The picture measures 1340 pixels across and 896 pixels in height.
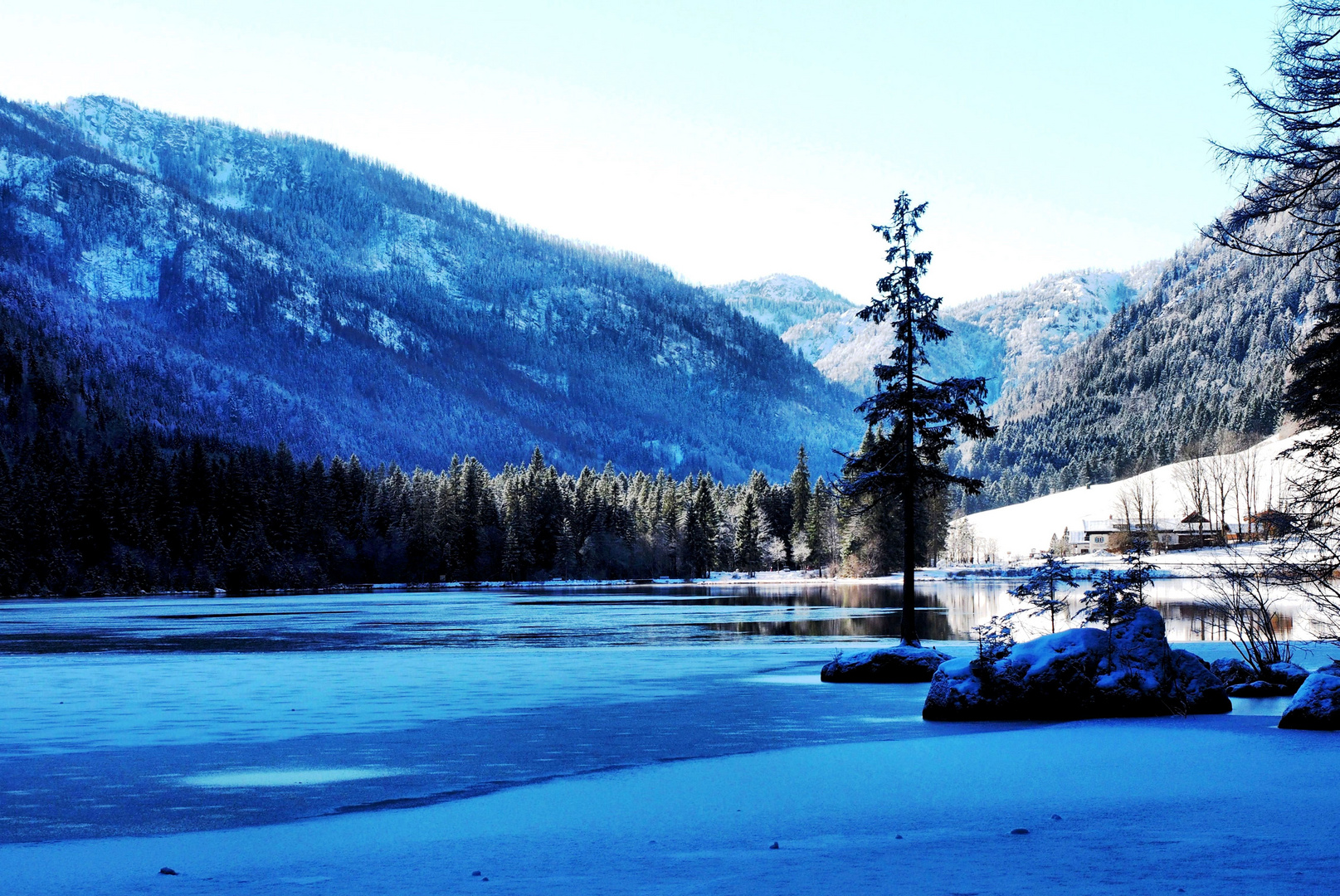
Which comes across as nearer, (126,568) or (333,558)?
(126,568)

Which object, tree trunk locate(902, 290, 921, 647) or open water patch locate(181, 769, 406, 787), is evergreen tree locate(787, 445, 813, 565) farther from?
open water patch locate(181, 769, 406, 787)

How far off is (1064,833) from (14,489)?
135 meters

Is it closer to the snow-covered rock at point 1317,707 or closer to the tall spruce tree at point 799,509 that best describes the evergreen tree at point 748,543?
the tall spruce tree at point 799,509

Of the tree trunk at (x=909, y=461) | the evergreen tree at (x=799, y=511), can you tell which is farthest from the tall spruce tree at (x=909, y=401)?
the evergreen tree at (x=799, y=511)

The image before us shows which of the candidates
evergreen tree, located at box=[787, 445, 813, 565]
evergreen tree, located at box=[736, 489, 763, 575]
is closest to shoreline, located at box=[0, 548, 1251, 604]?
evergreen tree, located at box=[736, 489, 763, 575]

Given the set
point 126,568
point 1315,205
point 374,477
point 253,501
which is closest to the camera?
point 1315,205

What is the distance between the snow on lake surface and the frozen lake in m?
0.08

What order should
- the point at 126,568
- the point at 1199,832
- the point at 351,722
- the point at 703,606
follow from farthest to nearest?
the point at 126,568
the point at 703,606
the point at 351,722
the point at 1199,832

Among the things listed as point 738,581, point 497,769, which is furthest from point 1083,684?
point 738,581

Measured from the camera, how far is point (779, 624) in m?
48.2

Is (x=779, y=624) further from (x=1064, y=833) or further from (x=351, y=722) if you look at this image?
(x=1064, y=833)

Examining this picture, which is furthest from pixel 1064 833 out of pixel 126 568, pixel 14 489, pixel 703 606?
pixel 14 489

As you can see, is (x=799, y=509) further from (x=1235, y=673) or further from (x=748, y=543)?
(x=1235, y=673)

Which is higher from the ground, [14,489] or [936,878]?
[14,489]
